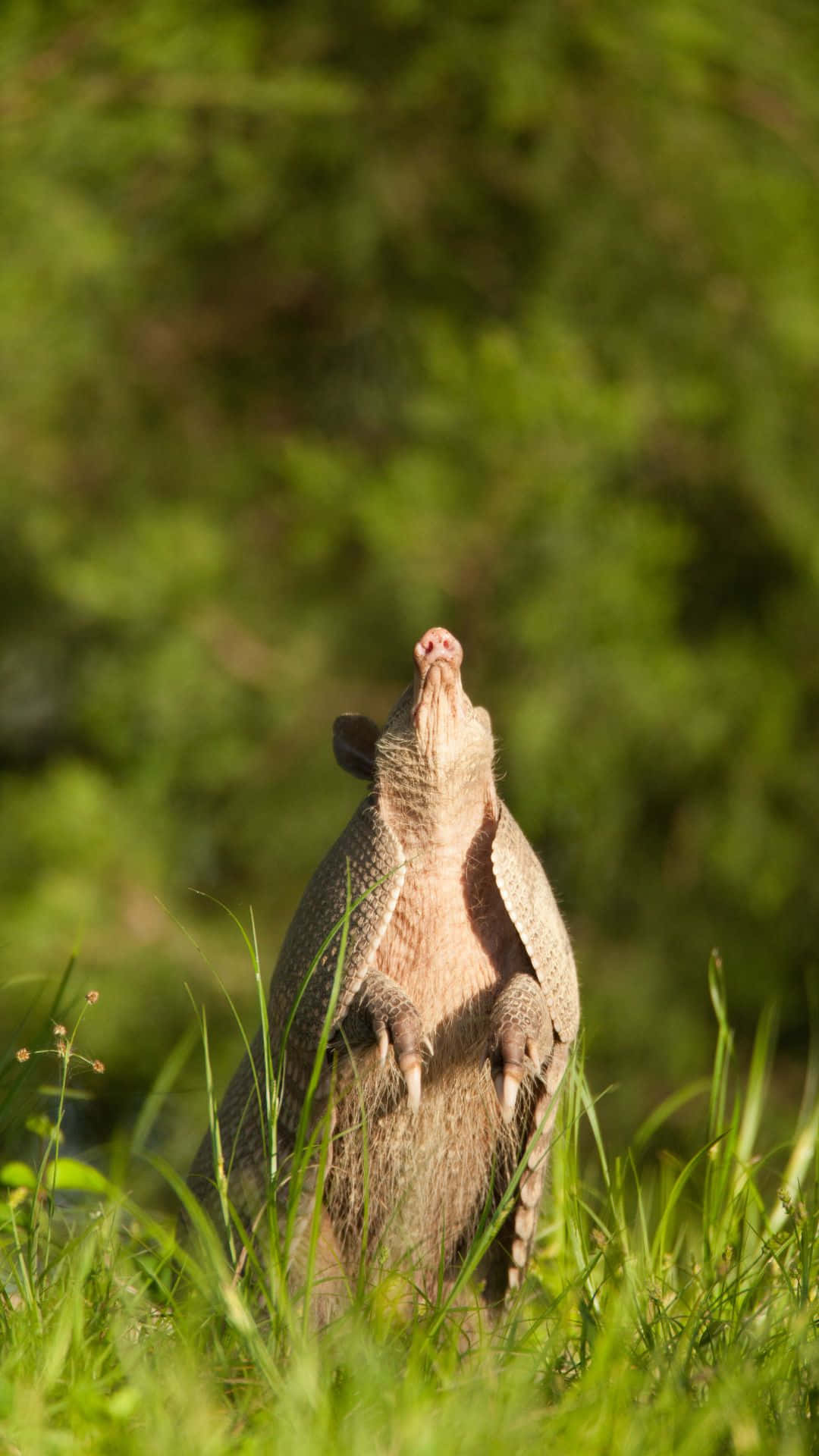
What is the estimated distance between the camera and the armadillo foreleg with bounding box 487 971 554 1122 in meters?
1.34

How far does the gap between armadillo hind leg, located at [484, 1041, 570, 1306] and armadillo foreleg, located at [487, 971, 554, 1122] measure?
0.06 m

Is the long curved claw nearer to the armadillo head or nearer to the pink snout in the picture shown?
the armadillo head

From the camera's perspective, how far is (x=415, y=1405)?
1154 mm

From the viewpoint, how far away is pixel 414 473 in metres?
4.35

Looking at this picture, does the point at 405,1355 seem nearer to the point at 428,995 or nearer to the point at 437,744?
the point at 428,995

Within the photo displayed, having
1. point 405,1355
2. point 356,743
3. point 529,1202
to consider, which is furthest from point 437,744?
point 405,1355

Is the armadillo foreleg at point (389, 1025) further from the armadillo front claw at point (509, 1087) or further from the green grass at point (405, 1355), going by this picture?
the green grass at point (405, 1355)

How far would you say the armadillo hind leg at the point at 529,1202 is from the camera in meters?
1.49

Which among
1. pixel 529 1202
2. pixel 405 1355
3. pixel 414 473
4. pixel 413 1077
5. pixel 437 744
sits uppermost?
pixel 414 473

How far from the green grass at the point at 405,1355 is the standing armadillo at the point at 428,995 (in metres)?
0.08

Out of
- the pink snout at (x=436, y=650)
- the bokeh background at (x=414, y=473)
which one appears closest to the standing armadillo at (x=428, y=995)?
the pink snout at (x=436, y=650)

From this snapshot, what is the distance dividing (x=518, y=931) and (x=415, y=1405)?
47cm

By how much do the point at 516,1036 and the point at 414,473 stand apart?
3193 mm

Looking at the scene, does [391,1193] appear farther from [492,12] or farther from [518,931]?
[492,12]
